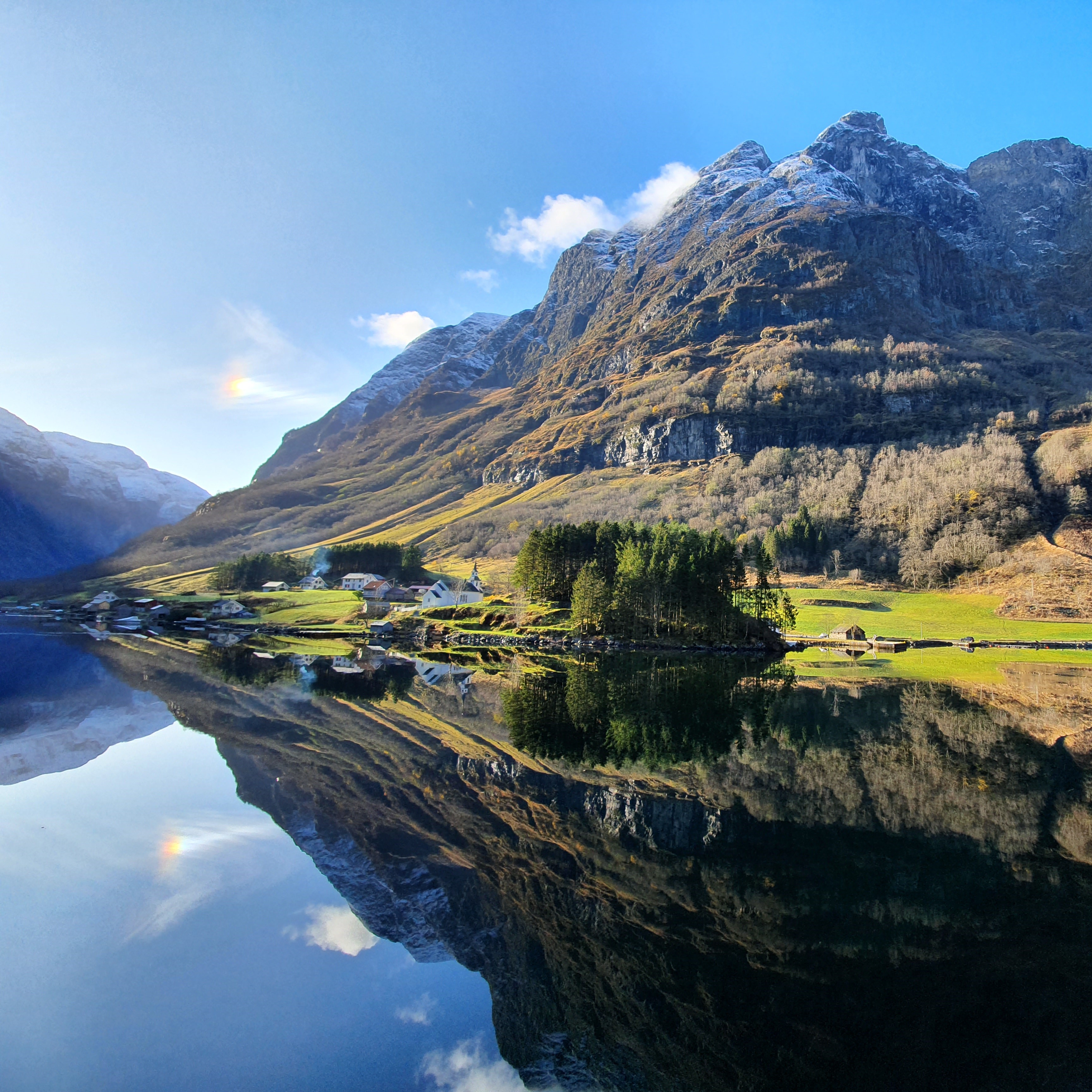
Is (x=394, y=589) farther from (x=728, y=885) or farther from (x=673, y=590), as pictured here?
(x=728, y=885)

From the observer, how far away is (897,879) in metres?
13.6

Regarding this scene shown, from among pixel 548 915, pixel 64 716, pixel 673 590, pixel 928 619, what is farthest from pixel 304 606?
pixel 548 915

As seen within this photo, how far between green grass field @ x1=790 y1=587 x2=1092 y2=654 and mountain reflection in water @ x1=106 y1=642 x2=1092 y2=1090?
73110 mm

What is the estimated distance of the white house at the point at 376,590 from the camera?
365 feet

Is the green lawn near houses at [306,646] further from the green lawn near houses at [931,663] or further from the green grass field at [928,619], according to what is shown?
the green grass field at [928,619]

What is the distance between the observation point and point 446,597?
10650cm

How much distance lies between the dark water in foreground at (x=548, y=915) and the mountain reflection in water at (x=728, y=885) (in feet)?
0.23

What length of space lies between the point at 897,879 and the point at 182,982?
48.0ft

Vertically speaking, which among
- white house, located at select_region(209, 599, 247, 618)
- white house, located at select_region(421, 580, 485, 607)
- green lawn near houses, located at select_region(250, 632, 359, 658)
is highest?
white house, located at select_region(421, 580, 485, 607)

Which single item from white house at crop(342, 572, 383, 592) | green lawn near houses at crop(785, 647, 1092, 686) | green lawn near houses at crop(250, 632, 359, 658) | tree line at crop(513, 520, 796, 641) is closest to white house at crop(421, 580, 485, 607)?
green lawn near houses at crop(250, 632, 359, 658)

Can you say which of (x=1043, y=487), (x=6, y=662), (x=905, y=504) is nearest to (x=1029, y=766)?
(x=6, y=662)

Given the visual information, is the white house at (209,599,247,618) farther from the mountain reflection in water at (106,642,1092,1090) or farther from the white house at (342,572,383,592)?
the mountain reflection in water at (106,642,1092,1090)

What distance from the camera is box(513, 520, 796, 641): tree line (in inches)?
2926

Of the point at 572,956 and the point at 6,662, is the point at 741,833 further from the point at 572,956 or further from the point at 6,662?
the point at 6,662
